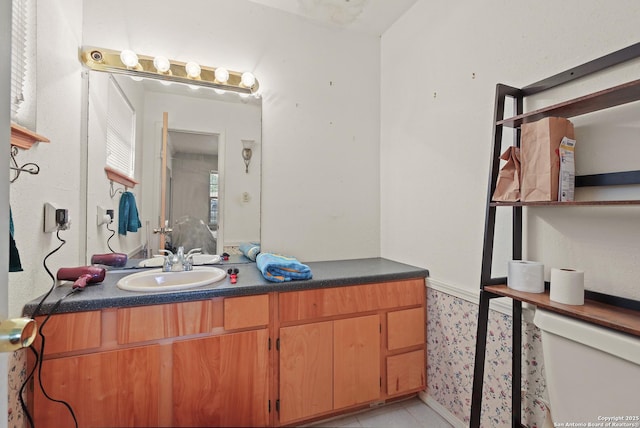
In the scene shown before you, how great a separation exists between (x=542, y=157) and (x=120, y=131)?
7.00 ft

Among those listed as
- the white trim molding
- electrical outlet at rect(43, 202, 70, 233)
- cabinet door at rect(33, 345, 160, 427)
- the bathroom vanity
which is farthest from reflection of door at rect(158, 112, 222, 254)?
the white trim molding

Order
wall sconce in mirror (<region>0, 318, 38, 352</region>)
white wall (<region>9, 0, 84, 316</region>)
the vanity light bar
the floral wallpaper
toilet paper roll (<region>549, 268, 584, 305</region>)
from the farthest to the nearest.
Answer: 1. the vanity light bar
2. the floral wallpaper
3. white wall (<region>9, 0, 84, 316</region>)
4. toilet paper roll (<region>549, 268, 584, 305</region>)
5. wall sconce in mirror (<region>0, 318, 38, 352</region>)

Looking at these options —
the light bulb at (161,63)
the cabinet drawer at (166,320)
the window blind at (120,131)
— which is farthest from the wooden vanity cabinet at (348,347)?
the light bulb at (161,63)

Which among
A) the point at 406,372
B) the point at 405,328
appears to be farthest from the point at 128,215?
the point at 406,372

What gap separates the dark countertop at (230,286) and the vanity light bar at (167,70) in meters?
1.17

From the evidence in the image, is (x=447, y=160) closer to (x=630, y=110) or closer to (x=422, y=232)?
(x=422, y=232)

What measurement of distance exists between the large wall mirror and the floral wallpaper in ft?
4.27

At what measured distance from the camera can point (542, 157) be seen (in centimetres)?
105

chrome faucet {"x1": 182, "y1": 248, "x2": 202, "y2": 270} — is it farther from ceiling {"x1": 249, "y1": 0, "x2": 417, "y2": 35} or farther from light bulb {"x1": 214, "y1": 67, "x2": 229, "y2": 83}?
ceiling {"x1": 249, "y1": 0, "x2": 417, "y2": 35}

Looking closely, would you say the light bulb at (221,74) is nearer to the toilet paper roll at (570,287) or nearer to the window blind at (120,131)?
the window blind at (120,131)

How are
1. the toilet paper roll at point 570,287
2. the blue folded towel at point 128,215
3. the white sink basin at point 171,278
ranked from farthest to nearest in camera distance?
1. the blue folded towel at point 128,215
2. the white sink basin at point 171,278
3. the toilet paper roll at point 570,287

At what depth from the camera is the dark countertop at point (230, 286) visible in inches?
46.9

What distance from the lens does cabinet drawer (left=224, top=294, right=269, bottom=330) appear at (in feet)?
4.59

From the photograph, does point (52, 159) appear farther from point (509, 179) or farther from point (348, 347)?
Answer: point (509, 179)
